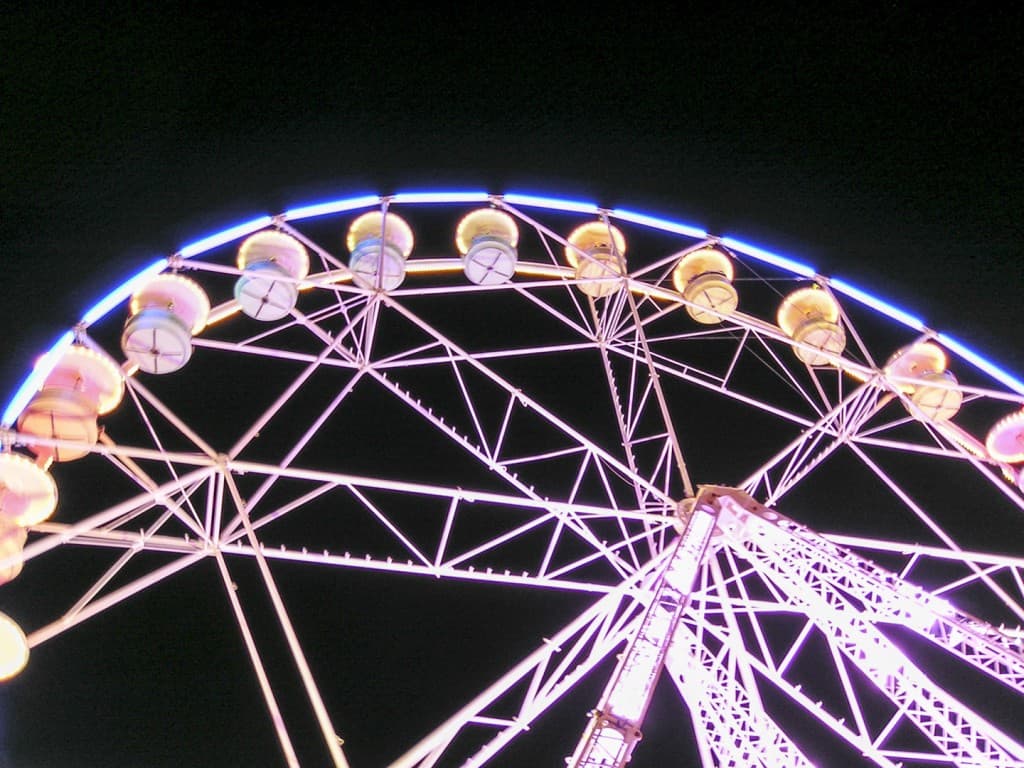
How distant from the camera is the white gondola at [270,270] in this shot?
1177 centimetres

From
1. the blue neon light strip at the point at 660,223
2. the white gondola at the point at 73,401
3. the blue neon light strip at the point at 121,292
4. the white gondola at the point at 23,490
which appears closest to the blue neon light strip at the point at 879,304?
the blue neon light strip at the point at 660,223

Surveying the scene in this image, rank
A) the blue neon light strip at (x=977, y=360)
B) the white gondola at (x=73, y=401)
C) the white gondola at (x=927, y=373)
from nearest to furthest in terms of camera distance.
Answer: the white gondola at (x=73, y=401) < the blue neon light strip at (x=977, y=360) < the white gondola at (x=927, y=373)

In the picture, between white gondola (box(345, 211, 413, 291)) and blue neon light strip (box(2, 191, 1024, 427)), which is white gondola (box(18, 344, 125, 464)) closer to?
blue neon light strip (box(2, 191, 1024, 427))

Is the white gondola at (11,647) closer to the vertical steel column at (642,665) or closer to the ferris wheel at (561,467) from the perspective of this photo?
the ferris wheel at (561,467)

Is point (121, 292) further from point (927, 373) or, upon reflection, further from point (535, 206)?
point (927, 373)

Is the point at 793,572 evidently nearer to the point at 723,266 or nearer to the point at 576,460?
the point at 723,266

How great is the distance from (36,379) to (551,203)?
665 centimetres

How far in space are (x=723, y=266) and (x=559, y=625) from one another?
8366 millimetres

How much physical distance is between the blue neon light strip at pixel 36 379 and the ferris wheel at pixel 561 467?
41 mm

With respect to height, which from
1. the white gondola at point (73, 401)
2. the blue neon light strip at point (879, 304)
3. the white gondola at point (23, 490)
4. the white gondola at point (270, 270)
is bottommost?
the white gondola at point (23, 490)

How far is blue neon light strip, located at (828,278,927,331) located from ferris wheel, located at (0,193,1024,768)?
0.04 m

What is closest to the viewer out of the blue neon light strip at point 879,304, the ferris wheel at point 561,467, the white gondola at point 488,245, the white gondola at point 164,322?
the ferris wheel at point 561,467

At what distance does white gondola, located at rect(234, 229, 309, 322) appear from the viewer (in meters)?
11.8

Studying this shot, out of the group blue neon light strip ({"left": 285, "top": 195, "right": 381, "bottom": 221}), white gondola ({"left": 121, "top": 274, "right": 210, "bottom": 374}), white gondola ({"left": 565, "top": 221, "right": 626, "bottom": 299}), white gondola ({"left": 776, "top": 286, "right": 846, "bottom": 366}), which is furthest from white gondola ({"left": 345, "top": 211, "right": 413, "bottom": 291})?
white gondola ({"left": 776, "top": 286, "right": 846, "bottom": 366})
